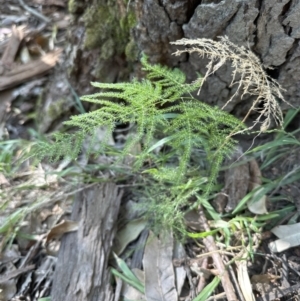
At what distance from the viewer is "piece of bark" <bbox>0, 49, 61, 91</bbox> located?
168cm

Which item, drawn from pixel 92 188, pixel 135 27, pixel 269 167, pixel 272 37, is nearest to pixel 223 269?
pixel 269 167

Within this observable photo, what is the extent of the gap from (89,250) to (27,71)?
2.78ft

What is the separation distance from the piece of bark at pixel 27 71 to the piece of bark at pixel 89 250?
24.3 inches

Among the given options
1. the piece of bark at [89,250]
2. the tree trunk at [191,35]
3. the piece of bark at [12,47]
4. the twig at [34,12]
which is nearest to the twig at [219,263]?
the piece of bark at [89,250]

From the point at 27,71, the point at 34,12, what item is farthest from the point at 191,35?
the point at 34,12

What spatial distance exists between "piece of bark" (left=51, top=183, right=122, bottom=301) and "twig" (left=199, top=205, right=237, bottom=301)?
0.31m

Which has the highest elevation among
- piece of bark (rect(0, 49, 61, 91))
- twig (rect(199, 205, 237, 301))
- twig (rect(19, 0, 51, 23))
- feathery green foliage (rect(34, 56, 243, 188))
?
twig (rect(19, 0, 51, 23))

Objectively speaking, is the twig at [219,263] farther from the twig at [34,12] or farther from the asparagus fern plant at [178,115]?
the twig at [34,12]

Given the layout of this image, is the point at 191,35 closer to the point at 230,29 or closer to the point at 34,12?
the point at 230,29

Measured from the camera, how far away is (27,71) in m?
1.70

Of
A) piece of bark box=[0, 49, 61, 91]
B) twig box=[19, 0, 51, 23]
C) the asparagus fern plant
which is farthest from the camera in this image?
twig box=[19, 0, 51, 23]

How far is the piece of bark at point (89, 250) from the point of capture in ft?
4.02

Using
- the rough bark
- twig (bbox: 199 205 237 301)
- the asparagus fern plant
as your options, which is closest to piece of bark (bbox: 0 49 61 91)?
the rough bark

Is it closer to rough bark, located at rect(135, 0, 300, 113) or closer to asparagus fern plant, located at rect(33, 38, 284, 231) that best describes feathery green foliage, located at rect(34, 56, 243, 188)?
asparagus fern plant, located at rect(33, 38, 284, 231)
